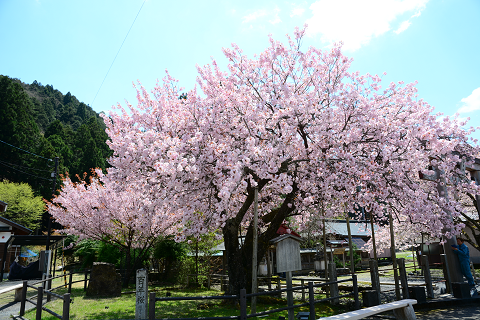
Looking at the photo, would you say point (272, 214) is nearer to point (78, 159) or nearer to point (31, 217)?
point (31, 217)

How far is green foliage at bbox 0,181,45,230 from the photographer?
118ft

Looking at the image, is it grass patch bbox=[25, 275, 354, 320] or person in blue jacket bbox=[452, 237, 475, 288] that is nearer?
grass patch bbox=[25, 275, 354, 320]

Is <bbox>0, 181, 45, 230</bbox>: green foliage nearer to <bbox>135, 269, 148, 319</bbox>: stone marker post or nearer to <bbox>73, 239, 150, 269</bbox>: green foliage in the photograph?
<bbox>73, 239, 150, 269</bbox>: green foliage

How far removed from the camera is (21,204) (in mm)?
36188

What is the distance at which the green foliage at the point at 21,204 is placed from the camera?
3594 cm

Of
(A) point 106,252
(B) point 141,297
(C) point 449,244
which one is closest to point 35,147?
(A) point 106,252

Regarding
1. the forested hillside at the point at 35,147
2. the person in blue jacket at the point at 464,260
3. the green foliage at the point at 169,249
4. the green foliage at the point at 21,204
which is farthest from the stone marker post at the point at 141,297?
the forested hillside at the point at 35,147

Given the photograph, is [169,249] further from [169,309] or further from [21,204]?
[21,204]

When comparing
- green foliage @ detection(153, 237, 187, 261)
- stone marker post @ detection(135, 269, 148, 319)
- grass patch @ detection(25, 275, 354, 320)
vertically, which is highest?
green foliage @ detection(153, 237, 187, 261)

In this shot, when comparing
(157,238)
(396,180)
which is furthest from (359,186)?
(157,238)

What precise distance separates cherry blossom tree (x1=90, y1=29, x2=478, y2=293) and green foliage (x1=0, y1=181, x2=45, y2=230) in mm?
33641

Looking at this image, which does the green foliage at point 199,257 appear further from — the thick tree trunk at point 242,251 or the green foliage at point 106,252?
the thick tree trunk at point 242,251

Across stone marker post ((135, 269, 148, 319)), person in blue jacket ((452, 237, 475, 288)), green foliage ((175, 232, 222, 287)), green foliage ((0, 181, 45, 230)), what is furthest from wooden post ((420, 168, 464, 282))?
green foliage ((0, 181, 45, 230))

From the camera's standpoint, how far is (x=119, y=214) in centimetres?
1633
